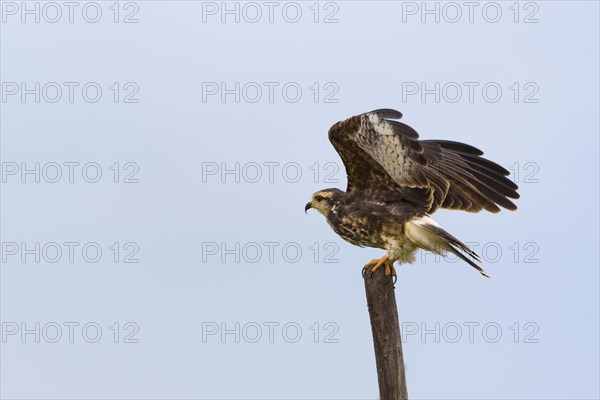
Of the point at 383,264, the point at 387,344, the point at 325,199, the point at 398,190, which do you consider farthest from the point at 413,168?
the point at 387,344

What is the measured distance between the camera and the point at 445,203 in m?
11.2

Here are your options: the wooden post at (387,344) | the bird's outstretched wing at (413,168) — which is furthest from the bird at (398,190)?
the wooden post at (387,344)

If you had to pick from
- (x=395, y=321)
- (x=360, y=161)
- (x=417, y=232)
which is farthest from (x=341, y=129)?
(x=395, y=321)

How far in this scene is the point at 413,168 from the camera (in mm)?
9953

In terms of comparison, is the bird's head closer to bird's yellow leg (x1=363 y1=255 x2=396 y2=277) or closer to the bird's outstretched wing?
the bird's outstretched wing

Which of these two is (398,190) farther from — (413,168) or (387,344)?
(387,344)

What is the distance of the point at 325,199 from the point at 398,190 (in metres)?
0.86

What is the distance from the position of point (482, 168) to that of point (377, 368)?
3228mm

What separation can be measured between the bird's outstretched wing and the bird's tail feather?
1.17ft

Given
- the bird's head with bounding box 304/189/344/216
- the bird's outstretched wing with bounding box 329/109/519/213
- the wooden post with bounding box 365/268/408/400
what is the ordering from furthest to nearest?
the bird's head with bounding box 304/189/344/216, the bird's outstretched wing with bounding box 329/109/519/213, the wooden post with bounding box 365/268/408/400

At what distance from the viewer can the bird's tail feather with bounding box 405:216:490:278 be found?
9.74m

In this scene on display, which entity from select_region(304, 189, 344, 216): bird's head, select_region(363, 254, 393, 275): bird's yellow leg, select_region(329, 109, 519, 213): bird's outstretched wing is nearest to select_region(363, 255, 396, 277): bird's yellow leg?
select_region(363, 254, 393, 275): bird's yellow leg

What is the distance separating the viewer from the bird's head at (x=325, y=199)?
10922 mm

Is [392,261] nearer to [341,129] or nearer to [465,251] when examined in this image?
[465,251]
